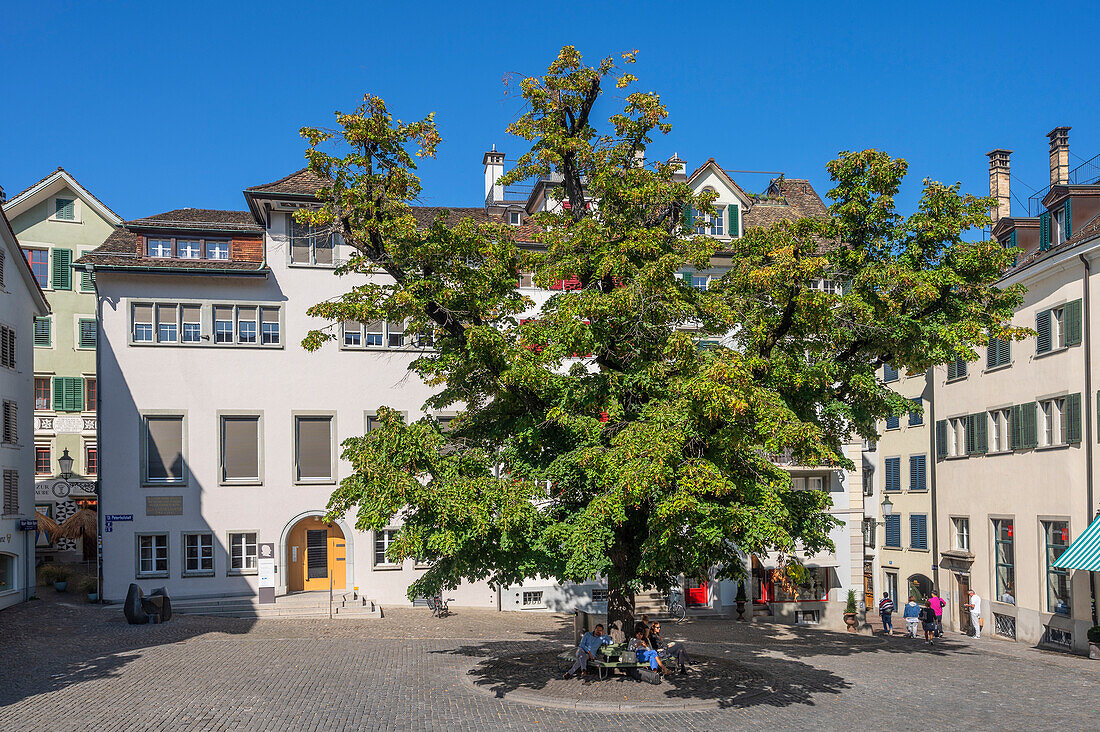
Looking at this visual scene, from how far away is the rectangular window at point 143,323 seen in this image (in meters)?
33.5

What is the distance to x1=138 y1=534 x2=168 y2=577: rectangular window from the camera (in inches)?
1284

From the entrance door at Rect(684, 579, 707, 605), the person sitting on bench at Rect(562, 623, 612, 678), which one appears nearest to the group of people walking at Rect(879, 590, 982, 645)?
the entrance door at Rect(684, 579, 707, 605)

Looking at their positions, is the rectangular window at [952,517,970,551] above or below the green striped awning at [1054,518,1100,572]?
below

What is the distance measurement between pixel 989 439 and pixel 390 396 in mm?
21753

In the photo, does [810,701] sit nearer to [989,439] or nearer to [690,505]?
[690,505]

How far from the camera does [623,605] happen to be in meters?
20.1

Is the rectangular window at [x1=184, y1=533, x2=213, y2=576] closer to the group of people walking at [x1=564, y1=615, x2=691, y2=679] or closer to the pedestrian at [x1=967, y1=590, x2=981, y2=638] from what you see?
the group of people walking at [x1=564, y1=615, x2=691, y2=679]

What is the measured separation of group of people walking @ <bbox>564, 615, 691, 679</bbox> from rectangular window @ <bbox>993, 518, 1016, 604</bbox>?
62.2 ft

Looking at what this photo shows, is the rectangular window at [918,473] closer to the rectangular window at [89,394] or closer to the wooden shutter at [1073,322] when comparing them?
the wooden shutter at [1073,322]

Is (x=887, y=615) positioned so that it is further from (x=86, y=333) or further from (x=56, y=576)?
(x=86, y=333)

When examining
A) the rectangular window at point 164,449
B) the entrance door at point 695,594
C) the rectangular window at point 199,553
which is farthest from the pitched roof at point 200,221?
the entrance door at point 695,594

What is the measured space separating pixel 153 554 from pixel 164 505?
163 cm

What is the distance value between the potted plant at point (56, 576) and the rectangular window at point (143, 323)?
8968 mm

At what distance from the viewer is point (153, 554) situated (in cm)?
3272
